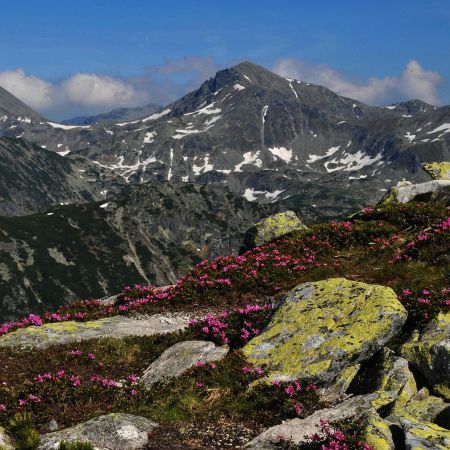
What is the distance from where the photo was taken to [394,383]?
10672 mm

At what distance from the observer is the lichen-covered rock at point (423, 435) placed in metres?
7.88

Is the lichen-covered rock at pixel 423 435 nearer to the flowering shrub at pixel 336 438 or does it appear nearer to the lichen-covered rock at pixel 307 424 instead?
the flowering shrub at pixel 336 438

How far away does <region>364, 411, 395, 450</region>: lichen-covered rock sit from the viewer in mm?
8266

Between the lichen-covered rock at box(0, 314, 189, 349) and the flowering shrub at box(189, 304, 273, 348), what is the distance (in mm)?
1843

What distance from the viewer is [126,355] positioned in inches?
587

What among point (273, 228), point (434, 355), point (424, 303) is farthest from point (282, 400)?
point (273, 228)

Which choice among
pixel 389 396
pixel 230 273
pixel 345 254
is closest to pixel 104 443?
pixel 389 396

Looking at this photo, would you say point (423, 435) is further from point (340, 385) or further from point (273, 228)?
point (273, 228)

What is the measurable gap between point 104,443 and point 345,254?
52.0 feet

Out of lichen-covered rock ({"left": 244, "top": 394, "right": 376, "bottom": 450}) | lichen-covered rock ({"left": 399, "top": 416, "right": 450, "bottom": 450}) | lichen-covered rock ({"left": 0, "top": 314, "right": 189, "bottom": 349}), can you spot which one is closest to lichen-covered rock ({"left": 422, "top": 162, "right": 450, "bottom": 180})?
lichen-covered rock ({"left": 0, "top": 314, "right": 189, "bottom": 349})

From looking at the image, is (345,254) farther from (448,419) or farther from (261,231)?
(448,419)

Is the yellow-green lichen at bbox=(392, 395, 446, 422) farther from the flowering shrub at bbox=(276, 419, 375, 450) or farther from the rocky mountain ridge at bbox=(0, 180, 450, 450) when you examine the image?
the flowering shrub at bbox=(276, 419, 375, 450)

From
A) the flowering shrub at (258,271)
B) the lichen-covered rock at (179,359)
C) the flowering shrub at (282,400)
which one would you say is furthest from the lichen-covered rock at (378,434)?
the flowering shrub at (258,271)

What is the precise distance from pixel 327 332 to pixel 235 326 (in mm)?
3946
